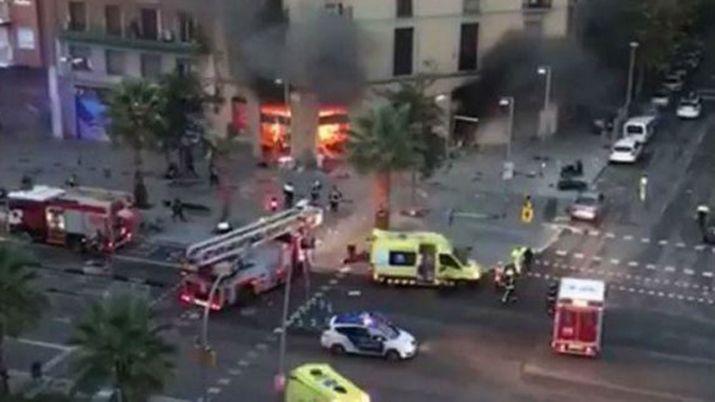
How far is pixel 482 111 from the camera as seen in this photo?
6438 centimetres

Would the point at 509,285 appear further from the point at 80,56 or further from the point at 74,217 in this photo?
the point at 80,56

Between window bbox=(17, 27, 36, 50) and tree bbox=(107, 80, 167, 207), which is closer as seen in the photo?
tree bbox=(107, 80, 167, 207)

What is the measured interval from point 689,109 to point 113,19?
34100mm

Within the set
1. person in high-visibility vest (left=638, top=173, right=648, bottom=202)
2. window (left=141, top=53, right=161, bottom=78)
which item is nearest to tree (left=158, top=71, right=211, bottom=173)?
window (left=141, top=53, right=161, bottom=78)

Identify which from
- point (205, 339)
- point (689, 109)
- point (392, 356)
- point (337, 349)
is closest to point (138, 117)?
point (205, 339)

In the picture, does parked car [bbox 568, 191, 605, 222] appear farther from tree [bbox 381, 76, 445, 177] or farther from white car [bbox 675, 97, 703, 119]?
white car [bbox 675, 97, 703, 119]

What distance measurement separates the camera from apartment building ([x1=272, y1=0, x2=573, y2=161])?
198ft

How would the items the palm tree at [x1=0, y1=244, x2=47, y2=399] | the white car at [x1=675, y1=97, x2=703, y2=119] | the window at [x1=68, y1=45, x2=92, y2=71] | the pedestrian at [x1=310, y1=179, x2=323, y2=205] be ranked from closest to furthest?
the palm tree at [x1=0, y1=244, x2=47, y2=399] → the pedestrian at [x1=310, y1=179, x2=323, y2=205] → the window at [x1=68, y1=45, x2=92, y2=71] → the white car at [x1=675, y1=97, x2=703, y2=119]

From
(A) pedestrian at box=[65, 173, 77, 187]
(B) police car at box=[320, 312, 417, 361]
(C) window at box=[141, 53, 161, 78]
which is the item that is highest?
(C) window at box=[141, 53, 161, 78]

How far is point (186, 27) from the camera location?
61906mm

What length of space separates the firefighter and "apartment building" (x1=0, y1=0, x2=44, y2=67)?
1298 inches

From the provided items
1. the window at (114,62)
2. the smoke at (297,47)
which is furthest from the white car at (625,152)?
the window at (114,62)

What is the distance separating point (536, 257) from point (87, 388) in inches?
920

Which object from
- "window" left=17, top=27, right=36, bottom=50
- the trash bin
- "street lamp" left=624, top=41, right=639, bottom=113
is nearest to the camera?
the trash bin
